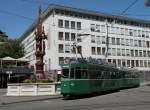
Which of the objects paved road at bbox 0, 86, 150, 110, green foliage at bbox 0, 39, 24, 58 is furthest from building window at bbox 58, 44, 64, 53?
paved road at bbox 0, 86, 150, 110

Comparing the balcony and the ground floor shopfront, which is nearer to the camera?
the balcony

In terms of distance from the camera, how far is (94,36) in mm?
81875

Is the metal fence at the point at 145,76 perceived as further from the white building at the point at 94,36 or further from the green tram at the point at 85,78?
the green tram at the point at 85,78

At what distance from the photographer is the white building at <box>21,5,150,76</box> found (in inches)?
2990

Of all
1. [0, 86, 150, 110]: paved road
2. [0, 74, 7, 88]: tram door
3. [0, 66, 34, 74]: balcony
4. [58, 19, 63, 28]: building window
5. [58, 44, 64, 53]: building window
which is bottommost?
[0, 86, 150, 110]: paved road

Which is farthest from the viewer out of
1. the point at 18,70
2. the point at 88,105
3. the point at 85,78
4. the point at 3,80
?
the point at 3,80

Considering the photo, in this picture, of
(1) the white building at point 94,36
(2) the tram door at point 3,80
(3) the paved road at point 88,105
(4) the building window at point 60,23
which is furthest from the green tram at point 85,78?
(4) the building window at point 60,23

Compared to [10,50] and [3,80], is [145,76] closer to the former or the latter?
[10,50]

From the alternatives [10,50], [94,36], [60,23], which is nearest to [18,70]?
[60,23]

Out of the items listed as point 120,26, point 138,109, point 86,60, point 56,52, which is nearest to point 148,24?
point 120,26

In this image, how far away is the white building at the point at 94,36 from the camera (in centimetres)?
7594

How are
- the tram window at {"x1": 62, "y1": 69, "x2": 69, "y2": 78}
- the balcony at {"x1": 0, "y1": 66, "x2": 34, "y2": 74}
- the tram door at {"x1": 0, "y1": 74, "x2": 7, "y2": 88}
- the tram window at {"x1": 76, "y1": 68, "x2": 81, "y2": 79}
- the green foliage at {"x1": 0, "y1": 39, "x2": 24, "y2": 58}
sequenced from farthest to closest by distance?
the green foliage at {"x1": 0, "y1": 39, "x2": 24, "y2": 58}
the tram door at {"x1": 0, "y1": 74, "x2": 7, "y2": 88}
the balcony at {"x1": 0, "y1": 66, "x2": 34, "y2": 74}
the tram window at {"x1": 76, "y1": 68, "x2": 81, "y2": 79}
the tram window at {"x1": 62, "y1": 69, "x2": 69, "y2": 78}

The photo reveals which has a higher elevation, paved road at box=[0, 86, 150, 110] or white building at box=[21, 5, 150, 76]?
white building at box=[21, 5, 150, 76]

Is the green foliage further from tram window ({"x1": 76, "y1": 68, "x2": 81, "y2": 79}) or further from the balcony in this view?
tram window ({"x1": 76, "y1": 68, "x2": 81, "y2": 79})
